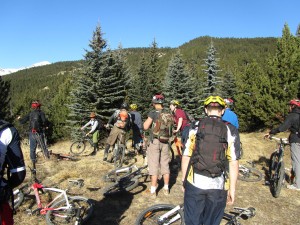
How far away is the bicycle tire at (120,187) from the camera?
6418 millimetres

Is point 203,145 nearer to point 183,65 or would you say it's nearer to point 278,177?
point 278,177

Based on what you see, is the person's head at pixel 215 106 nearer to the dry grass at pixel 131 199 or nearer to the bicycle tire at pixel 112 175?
the dry grass at pixel 131 199

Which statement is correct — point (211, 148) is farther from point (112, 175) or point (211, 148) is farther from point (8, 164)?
point (112, 175)

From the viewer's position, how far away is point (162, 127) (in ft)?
21.1

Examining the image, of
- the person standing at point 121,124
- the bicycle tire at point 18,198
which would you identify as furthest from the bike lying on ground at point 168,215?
the person standing at point 121,124

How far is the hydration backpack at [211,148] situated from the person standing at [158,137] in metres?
3.02

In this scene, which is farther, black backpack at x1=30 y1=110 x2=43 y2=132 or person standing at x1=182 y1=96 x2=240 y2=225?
black backpack at x1=30 y1=110 x2=43 y2=132

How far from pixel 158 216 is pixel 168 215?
37 cm

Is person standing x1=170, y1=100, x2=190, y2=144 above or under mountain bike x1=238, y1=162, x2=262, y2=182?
above

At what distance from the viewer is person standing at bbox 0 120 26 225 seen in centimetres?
284

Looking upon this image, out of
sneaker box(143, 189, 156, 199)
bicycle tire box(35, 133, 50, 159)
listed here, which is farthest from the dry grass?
bicycle tire box(35, 133, 50, 159)

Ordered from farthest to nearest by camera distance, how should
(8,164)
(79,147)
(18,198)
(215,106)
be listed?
(79,147)
(18,198)
(215,106)
(8,164)

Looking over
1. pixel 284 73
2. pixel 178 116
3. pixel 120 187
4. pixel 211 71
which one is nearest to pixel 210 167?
pixel 120 187

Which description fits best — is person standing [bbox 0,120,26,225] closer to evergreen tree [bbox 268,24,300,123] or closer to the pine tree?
evergreen tree [bbox 268,24,300,123]
